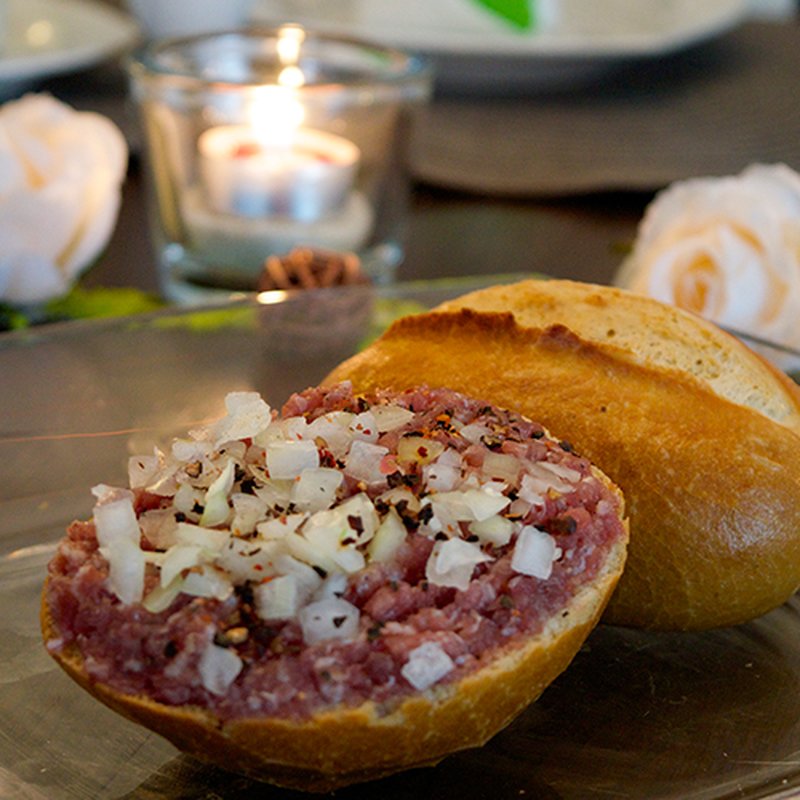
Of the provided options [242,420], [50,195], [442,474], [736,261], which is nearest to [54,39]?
[50,195]

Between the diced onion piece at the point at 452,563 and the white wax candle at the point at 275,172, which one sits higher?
the diced onion piece at the point at 452,563

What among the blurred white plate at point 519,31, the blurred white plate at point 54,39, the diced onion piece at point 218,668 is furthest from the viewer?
the blurred white plate at point 519,31

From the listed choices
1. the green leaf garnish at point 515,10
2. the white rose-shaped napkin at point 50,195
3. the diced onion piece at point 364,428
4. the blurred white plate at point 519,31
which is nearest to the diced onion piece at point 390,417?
the diced onion piece at point 364,428

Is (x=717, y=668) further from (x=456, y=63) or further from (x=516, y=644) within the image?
(x=456, y=63)

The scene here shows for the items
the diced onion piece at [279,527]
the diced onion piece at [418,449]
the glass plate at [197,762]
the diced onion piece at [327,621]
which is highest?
the diced onion piece at [418,449]

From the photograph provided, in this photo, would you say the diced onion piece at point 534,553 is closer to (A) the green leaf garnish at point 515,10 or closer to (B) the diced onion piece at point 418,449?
(B) the diced onion piece at point 418,449

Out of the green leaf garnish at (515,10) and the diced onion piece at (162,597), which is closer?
the diced onion piece at (162,597)

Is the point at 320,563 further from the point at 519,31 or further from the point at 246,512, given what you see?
the point at 519,31
